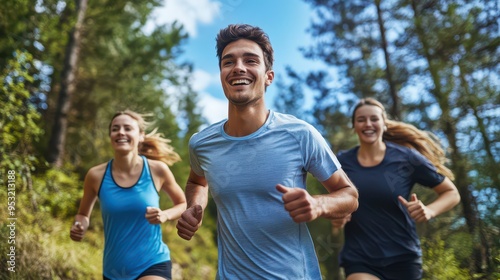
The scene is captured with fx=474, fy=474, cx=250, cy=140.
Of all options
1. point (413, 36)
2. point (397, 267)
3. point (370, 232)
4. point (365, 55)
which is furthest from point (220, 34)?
point (365, 55)

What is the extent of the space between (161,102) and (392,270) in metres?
9.35

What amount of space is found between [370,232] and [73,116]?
9.16m

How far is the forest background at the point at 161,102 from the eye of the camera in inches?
219

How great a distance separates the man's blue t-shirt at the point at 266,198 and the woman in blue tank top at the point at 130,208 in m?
1.42

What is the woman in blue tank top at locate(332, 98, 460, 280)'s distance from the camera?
375cm

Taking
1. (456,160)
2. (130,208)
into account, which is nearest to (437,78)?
(456,160)

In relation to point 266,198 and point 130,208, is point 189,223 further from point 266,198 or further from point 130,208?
point 130,208

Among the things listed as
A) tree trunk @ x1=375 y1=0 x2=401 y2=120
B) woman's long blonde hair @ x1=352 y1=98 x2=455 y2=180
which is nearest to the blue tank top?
woman's long blonde hair @ x1=352 y1=98 x2=455 y2=180

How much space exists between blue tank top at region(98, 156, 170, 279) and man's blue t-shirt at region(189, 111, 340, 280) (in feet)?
5.07

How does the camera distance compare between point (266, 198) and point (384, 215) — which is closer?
point (266, 198)

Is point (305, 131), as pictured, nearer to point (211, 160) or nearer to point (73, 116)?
point (211, 160)

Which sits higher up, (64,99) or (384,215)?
(64,99)

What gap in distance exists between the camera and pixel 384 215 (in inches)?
151

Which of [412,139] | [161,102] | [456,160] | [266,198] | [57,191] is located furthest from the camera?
[161,102]
